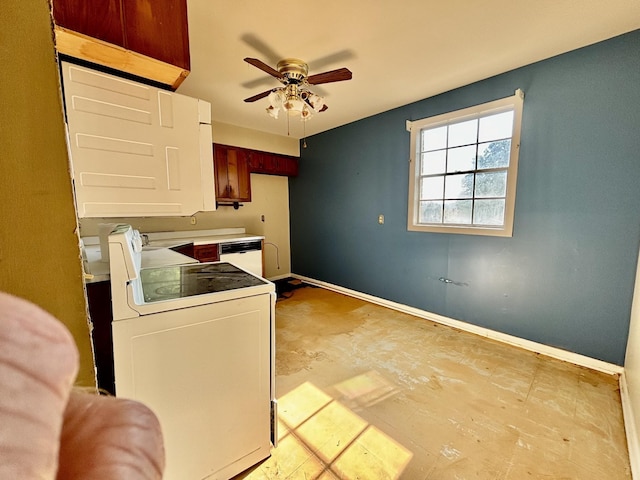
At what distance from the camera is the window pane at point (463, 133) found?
8.55 feet

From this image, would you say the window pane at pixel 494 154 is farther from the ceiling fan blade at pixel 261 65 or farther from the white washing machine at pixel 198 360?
the white washing machine at pixel 198 360

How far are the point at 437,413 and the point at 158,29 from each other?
7.87 feet

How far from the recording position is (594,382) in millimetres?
1900

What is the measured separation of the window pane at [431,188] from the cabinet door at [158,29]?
8.56ft

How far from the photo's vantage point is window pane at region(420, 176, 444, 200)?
2.88 metres

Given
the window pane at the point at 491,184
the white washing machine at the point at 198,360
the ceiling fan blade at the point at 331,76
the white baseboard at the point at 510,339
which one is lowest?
the white baseboard at the point at 510,339

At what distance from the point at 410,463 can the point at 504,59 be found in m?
2.92

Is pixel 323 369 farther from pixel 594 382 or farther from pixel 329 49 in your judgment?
pixel 329 49

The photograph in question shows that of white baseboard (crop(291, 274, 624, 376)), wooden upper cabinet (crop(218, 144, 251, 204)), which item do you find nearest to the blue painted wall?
white baseboard (crop(291, 274, 624, 376))

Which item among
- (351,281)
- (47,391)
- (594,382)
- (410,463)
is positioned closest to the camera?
(47,391)

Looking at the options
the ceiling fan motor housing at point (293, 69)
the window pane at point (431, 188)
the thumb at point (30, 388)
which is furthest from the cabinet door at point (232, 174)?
the thumb at point (30, 388)

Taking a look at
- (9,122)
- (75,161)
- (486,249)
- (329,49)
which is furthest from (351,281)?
(9,122)

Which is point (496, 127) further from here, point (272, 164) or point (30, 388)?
point (30, 388)

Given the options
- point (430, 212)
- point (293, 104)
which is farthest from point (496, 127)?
point (293, 104)
